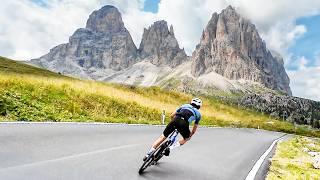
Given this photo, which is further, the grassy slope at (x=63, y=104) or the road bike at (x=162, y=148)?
the grassy slope at (x=63, y=104)

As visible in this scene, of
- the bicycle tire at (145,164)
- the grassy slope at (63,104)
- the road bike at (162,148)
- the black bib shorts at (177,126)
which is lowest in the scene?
the bicycle tire at (145,164)

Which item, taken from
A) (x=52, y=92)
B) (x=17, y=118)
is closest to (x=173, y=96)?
(x=52, y=92)

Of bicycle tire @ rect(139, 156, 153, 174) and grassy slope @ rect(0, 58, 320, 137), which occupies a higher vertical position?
grassy slope @ rect(0, 58, 320, 137)

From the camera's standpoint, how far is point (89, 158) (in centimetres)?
1084

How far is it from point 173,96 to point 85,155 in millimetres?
46705

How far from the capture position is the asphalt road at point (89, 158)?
889cm

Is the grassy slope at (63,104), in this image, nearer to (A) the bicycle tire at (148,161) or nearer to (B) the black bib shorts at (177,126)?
(A) the bicycle tire at (148,161)

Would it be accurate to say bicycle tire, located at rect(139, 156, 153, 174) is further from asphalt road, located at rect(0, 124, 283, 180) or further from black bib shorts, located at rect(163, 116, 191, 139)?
black bib shorts, located at rect(163, 116, 191, 139)

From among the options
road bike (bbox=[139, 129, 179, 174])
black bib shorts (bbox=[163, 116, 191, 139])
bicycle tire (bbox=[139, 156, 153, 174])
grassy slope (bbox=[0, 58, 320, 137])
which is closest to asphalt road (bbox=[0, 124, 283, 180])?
bicycle tire (bbox=[139, 156, 153, 174])

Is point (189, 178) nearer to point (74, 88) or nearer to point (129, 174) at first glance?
point (129, 174)

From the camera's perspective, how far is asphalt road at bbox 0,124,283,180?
8891mm

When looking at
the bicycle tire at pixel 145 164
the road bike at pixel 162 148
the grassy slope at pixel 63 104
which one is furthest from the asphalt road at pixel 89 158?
the grassy slope at pixel 63 104

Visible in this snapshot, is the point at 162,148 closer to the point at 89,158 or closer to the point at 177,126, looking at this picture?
the point at 177,126

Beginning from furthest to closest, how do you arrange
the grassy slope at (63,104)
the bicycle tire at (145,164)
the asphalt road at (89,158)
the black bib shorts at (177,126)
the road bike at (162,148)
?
the grassy slope at (63,104)
the black bib shorts at (177,126)
the road bike at (162,148)
the bicycle tire at (145,164)
the asphalt road at (89,158)
